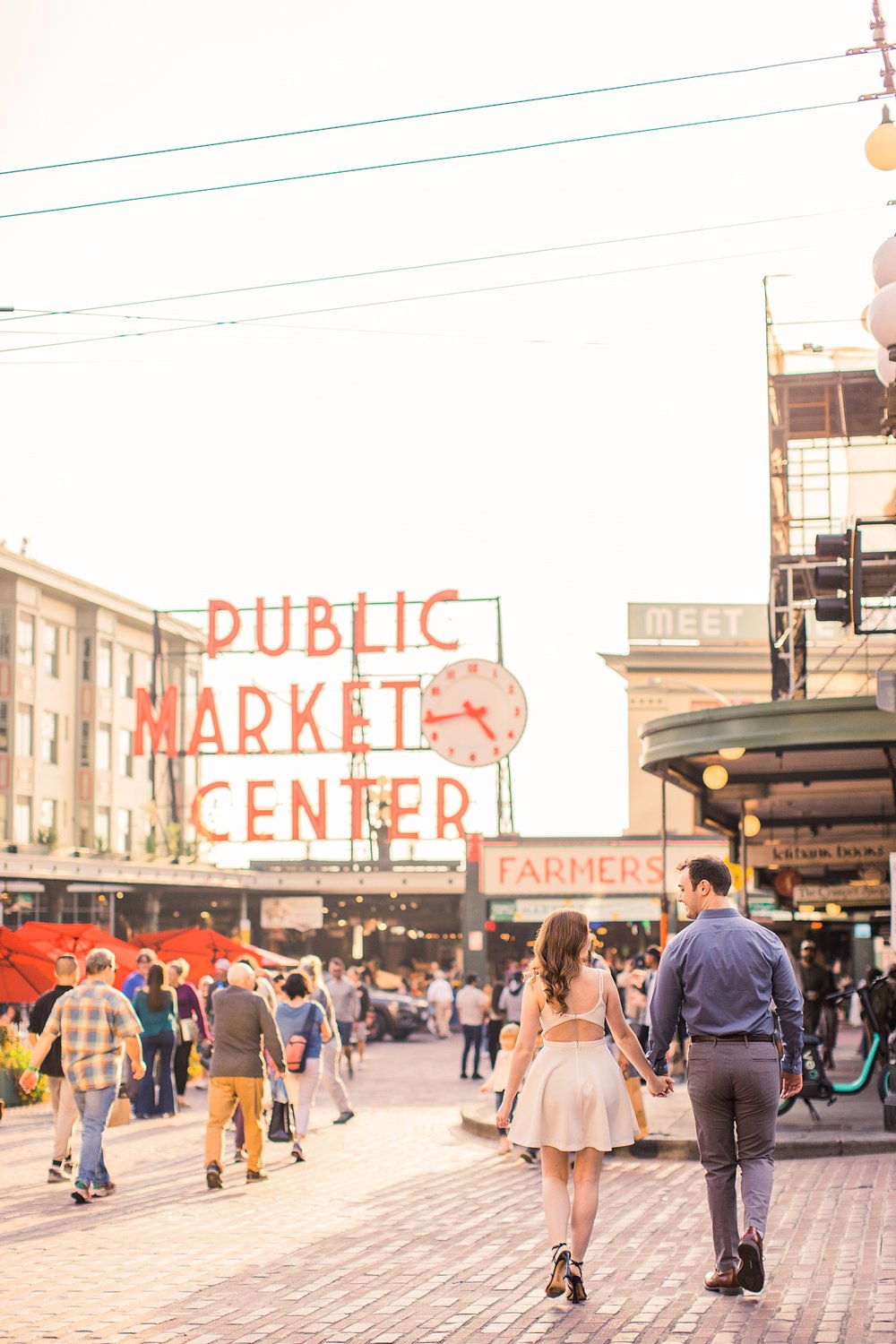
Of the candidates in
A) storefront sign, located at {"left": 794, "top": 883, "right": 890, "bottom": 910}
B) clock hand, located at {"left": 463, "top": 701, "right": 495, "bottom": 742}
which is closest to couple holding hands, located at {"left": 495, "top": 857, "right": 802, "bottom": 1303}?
storefront sign, located at {"left": 794, "top": 883, "right": 890, "bottom": 910}

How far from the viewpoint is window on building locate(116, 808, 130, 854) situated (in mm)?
70438

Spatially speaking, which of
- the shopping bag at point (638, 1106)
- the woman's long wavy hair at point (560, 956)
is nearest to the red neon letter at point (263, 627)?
the shopping bag at point (638, 1106)

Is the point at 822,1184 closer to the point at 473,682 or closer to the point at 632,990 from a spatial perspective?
the point at 632,990

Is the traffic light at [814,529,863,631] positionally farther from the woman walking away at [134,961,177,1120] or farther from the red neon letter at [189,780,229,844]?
the red neon letter at [189,780,229,844]

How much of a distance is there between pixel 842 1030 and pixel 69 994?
112ft

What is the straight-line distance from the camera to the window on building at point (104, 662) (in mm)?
68812

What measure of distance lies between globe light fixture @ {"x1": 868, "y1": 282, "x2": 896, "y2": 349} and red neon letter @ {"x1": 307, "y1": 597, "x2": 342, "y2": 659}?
40.0 metres

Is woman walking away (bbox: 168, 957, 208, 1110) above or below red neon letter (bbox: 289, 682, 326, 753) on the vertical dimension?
below

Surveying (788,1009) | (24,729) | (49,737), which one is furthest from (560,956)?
(49,737)

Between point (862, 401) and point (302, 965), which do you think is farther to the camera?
point (862, 401)

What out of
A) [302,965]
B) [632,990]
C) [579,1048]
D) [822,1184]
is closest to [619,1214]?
[822,1184]

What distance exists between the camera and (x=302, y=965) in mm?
17359

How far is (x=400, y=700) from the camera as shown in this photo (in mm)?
51688

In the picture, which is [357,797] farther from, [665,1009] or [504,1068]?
[665,1009]
